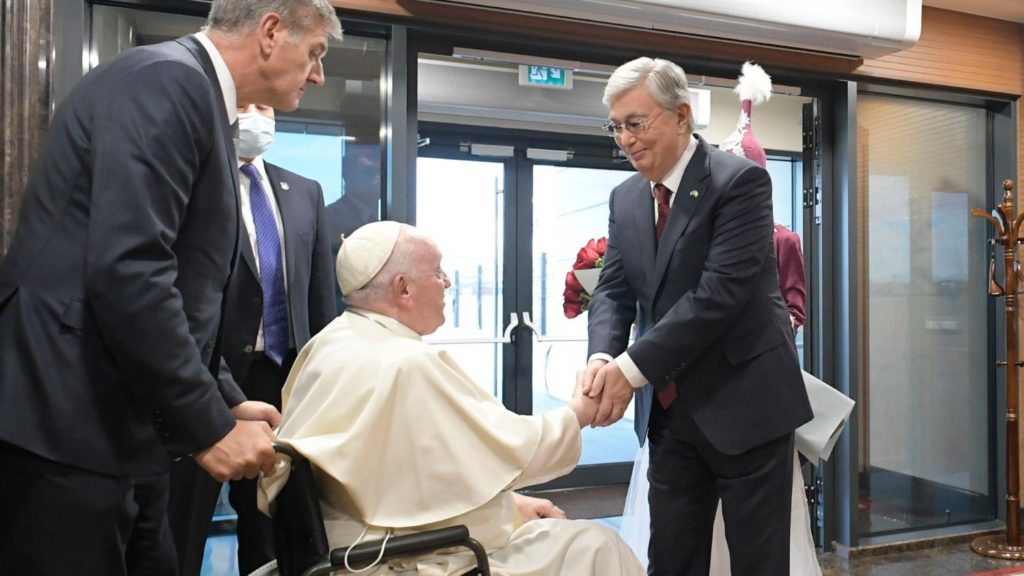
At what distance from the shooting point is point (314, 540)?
4.42 ft

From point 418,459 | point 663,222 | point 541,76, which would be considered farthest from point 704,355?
point 541,76

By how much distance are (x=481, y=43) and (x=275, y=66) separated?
5.44 ft

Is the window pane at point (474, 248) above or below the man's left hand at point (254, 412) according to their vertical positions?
above

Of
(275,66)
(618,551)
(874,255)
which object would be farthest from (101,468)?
(874,255)

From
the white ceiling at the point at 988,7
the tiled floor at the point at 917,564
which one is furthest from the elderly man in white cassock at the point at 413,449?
the white ceiling at the point at 988,7

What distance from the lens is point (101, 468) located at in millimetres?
1231

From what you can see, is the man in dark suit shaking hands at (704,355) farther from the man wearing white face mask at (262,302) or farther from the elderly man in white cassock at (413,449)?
the man wearing white face mask at (262,302)

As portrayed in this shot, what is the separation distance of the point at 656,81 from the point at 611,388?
781 mm

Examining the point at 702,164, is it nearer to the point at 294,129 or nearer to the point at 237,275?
the point at 237,275

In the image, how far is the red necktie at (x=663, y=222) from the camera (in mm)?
2012

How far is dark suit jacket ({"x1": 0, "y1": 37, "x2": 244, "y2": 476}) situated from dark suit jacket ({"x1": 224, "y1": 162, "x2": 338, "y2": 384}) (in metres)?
0.83

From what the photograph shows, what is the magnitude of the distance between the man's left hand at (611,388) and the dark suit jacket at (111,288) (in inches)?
37.4

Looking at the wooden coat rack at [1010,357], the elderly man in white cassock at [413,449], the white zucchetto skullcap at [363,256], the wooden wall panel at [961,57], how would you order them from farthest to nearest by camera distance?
the wooden wall panel at [961,57]
the wooden coat rack at [1010,357]
the white zucchetto skullcap at [363,256]
the elderly man in white cassock at [413,449]

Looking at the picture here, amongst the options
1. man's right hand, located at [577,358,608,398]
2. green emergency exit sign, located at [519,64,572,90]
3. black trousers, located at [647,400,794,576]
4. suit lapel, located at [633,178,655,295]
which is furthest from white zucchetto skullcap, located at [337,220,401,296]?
green emergency exit sign, located at [519,64,572,90]
